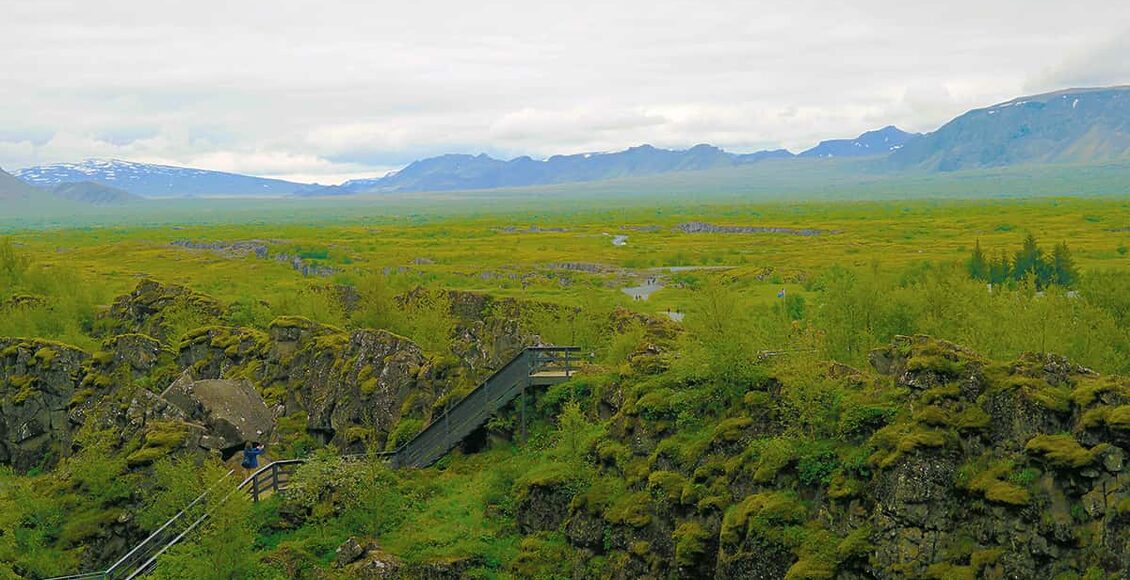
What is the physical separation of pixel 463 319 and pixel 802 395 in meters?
44.4

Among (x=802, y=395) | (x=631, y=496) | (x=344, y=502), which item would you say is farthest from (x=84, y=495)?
(x=802, y=395)

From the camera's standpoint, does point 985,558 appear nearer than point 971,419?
Yes

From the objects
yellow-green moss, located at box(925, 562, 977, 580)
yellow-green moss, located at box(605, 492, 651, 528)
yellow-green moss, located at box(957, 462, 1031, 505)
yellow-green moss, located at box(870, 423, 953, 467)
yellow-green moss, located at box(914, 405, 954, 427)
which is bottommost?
yellow-green moss, located at box(605, 492, 651, 528)

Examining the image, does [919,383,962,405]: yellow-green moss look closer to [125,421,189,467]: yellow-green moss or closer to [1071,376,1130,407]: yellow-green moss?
[1071,376,1130,407]: yellow-green moss

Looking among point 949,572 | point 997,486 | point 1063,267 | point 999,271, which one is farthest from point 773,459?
point 999,271

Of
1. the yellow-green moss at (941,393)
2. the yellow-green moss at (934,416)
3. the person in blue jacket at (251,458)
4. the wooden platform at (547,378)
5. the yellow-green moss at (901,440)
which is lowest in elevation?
the person in blue jacket at (251,458)

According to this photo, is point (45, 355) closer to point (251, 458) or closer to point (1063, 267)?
point (251, 458)

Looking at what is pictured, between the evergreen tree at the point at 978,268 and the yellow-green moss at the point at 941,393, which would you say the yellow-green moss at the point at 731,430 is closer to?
the yellow-green moss at the point at 941,393

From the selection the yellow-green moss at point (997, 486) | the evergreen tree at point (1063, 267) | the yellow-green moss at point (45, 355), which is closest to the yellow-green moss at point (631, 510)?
the yellow-green moss at point (997, 486)

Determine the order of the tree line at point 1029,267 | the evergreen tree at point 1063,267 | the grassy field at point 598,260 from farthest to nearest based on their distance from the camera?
the grassy field at point 598,260, the tree line at point 1029,267, the evergreen tree at point 1063,267

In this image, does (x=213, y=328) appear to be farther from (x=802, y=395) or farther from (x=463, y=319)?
(x=802, y=395)

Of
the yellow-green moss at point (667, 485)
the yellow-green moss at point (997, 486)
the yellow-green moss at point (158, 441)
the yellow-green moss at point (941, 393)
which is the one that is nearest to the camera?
the yellow-green moss at point (997, 486)

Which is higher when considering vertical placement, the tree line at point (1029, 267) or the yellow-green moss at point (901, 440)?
the yellow-green moss at point (901, 440)

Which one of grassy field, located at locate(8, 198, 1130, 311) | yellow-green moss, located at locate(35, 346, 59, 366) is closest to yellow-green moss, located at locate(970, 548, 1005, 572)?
yellow-green moss, located at locate(35, 346, 59, 366)
